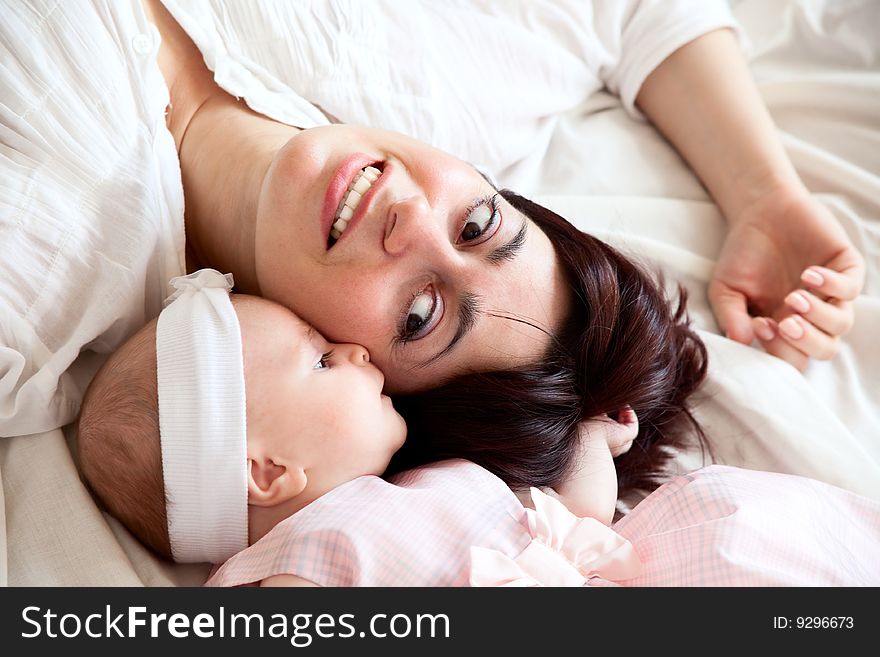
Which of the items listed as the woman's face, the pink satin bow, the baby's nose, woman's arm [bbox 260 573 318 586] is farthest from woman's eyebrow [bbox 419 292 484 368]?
woman's arm [bbox 260 573 318 586]

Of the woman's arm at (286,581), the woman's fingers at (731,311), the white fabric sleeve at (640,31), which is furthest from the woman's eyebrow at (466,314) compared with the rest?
the white fabric sleeve at (640,31)

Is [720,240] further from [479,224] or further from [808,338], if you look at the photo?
[479,224]

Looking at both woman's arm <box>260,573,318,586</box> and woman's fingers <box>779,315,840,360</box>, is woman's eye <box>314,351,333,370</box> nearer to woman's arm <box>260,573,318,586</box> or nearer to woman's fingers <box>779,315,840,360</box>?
woman's arm <box>260,573,318,586</box>

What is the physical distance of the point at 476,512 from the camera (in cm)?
108

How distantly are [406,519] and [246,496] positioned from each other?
21 centimetres

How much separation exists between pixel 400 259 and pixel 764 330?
0.82m

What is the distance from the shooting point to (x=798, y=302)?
155 centimetres

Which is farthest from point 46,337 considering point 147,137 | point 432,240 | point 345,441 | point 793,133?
point 793,133

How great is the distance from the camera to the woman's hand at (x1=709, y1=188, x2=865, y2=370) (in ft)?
5.07

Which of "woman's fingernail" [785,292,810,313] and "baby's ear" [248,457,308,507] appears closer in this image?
"baby's ear" [248,457,308,507]

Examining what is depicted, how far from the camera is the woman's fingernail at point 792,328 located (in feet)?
5.01

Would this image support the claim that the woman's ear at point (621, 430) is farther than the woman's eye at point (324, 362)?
Yes

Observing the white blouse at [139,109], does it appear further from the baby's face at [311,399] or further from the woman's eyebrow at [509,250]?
the woman's eyebrow at [509,250]

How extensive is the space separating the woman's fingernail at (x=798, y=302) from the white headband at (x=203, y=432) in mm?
1043
